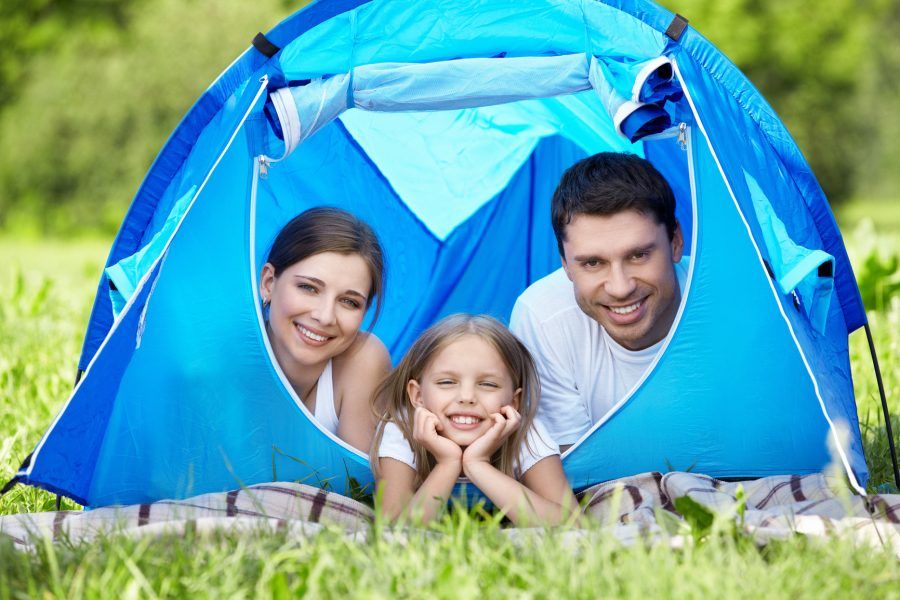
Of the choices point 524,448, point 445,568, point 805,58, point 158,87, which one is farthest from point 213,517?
point 805,58

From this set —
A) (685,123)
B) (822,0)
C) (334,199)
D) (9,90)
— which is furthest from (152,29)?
(685,123)

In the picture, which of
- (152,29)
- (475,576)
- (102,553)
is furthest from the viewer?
(152,29)

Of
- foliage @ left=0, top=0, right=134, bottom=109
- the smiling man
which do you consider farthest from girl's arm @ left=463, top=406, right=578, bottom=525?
foliage @ left=0, top=0, right=134, bottom=109

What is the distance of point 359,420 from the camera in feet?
8.43

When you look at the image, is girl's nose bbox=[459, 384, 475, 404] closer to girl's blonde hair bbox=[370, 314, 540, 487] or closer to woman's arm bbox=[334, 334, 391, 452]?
girl's blonde hair bbox=[370, 314, 540, 487]

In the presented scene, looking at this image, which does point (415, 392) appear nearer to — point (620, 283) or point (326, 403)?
point (326, 403)

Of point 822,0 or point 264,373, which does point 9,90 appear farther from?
point 264,373

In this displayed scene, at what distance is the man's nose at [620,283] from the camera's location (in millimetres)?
2414

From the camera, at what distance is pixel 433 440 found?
7.26 ft

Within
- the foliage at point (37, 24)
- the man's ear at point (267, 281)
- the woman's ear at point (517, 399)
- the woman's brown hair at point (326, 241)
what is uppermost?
the foliage at point (37, 24)

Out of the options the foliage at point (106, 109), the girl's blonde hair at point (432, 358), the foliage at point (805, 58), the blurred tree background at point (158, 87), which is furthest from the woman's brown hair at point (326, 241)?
the foliage at point (805, 58)

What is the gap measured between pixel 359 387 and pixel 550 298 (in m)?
0.53

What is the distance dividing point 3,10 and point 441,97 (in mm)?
13790

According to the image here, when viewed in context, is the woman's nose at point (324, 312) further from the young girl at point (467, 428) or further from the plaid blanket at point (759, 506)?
the plaid blanket at point (759, 506)
